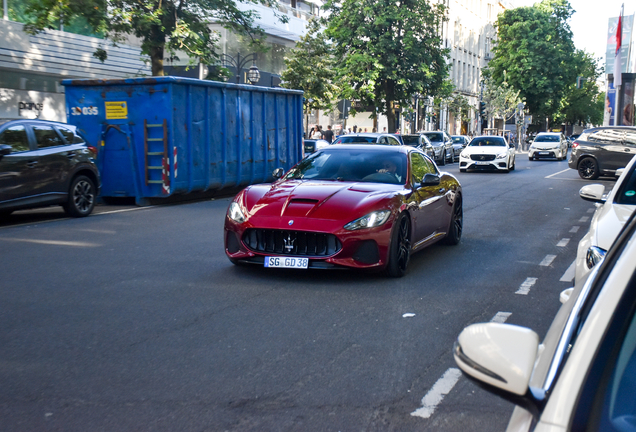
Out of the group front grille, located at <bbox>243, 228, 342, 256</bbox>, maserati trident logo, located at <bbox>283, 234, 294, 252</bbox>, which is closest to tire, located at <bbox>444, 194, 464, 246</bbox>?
front grille, located at <bbox>243, 228, 342, 256</bbox>

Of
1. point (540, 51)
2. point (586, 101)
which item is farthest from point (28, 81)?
point (586, 101)

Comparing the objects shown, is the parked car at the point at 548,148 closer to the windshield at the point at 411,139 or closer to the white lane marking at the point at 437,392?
the windshield at the point at 411,139

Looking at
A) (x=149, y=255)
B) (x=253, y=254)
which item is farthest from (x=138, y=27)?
(x=253, y=254)

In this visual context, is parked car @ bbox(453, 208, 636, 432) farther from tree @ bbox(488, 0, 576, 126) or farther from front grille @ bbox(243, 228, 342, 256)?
tree @ bbox(488, 0, 576, 126)

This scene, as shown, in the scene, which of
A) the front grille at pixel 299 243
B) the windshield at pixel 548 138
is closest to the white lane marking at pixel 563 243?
the front grille at pixel 299 243

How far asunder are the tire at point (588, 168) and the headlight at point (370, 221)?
67.1 feet

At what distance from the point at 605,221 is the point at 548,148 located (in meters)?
39.6

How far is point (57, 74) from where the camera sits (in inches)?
1037

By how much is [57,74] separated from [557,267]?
2140cm

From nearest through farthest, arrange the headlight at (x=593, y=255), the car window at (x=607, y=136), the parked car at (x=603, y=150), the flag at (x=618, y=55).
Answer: the headlight at (x=593, y=255), the parked car at (x=603, y=150), the car window at (x=607, y=136), the flag at (x=618, y=55)

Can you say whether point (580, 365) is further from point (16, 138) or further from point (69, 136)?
point (69, 136)

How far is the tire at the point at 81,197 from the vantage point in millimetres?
13617

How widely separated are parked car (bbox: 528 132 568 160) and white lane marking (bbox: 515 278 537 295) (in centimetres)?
3749

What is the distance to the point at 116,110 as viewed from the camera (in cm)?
1669
